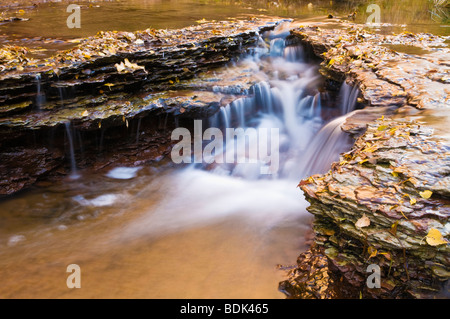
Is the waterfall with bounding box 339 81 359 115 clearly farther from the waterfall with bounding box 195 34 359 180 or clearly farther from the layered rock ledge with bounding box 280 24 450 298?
the layered rock ledge with bounding box 280 24 450 298

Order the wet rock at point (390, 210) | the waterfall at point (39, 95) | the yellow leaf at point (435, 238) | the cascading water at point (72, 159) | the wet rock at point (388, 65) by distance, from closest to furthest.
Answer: the yellow leaf at point (435, 238) → the wet rock at point (390, 210) → the wet rock at point (388, 65) → the waterfall at point (39, 95) → the cascading water at point (72, 159)

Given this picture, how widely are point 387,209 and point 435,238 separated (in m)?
0.42

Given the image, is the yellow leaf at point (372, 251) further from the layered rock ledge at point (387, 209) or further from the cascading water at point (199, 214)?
the cascading water at point (199, 214)

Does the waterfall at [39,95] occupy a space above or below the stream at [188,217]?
above

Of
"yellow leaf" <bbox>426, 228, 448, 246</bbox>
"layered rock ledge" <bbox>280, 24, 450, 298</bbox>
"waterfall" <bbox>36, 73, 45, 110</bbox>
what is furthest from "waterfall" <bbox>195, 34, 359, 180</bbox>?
"waterfall" <bbox>36, 73, 45, 110</bbox>

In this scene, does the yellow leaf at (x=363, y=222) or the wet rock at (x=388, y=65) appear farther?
the wet rock at (x=388, y=65)

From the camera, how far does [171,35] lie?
24.2 feet

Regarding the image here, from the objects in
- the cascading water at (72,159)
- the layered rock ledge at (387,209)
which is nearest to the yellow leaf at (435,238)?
the layered rock ledge at (387,209)

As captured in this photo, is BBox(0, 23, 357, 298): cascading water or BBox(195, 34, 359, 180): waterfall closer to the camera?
BBox(0, 23, 357, 298): cascading water

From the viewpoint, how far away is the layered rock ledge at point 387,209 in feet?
8.59

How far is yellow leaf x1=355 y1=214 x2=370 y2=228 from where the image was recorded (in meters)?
2.79

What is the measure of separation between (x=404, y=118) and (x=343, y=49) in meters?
3.49

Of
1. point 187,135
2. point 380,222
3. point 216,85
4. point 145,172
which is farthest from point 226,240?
point 216,85

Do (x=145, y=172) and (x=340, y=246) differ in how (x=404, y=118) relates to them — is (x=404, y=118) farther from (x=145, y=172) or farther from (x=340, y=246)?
(x=145, y=172)
